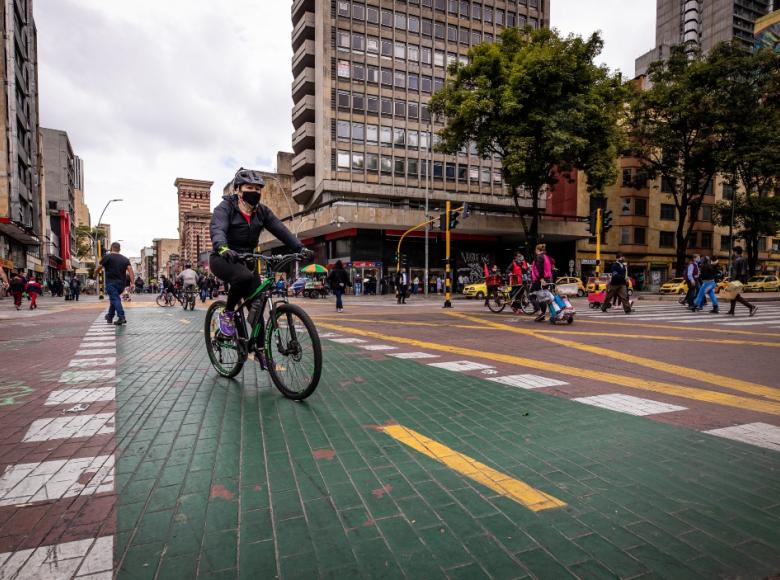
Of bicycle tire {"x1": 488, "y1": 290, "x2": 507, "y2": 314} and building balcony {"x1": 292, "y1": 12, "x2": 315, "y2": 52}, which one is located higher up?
building balcony {"x1": 292, "y1": 12, "x2": 315, "y2": 52}

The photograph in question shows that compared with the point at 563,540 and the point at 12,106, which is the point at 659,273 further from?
the point at 12,106

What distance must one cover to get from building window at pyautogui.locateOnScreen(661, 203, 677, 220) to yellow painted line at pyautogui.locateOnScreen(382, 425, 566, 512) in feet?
177

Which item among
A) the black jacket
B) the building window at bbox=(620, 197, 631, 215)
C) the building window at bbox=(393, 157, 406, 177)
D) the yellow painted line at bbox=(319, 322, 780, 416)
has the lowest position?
the yellow painted line at bbox=(319, 322, 780, 416)

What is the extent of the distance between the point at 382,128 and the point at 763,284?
3656 cm

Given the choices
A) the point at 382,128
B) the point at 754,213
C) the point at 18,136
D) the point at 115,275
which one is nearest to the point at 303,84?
the point at 382,128

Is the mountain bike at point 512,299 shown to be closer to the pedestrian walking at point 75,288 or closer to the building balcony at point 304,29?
the pedestrian walking at point 75,288

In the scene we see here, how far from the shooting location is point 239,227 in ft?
15.1

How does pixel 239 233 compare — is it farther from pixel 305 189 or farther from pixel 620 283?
pixel 305 189

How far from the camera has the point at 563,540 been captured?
186 cm

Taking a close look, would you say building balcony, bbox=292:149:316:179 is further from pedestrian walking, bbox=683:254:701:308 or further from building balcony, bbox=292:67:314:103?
pedestrian walking, bbox=683:254:701:308

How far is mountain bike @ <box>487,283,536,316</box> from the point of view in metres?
14.6

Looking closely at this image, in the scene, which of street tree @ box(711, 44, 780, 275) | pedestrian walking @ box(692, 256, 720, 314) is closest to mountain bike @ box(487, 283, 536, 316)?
pedestrian walking @ box(692, 256, 720, 314)

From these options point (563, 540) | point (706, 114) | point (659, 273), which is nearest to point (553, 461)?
point (563, 540)

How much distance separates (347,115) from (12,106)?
86.8 ft
